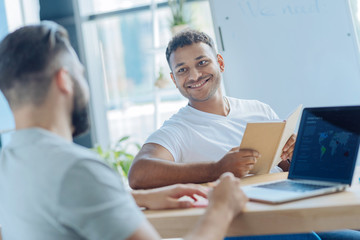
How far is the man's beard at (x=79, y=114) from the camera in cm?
98

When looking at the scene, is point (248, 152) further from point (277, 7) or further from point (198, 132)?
point (277, 7)

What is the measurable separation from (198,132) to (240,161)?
1.35 ft

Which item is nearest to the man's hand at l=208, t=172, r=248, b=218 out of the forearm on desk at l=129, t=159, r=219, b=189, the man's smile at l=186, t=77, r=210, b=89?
the forearm on desk at l=129, t=159, r=219, b=189

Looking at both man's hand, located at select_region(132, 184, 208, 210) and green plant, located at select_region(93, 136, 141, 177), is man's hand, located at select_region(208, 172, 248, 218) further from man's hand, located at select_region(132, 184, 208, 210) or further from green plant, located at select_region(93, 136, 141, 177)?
green plant, located at select_region(93, 136, 141, 177)

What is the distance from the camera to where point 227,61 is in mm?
2768

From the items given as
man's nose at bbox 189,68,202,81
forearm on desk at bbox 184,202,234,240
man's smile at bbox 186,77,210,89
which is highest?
man's nose at bbox 189,68,202,81

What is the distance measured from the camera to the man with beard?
835mm

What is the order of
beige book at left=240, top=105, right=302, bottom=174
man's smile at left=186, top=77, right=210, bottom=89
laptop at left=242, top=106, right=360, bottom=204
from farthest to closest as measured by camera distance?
man's smile at left=186, top=77, right=210, bottom=89, beige book at left=240, top=105, right=302, bottom=174, laptop at left=242, top=106, right=360, bottom=204

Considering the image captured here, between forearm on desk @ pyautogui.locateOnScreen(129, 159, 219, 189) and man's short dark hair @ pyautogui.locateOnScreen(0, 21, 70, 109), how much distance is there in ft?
2.44

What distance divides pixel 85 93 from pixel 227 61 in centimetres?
185

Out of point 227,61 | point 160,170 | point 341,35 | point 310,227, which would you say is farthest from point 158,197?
point 341,35

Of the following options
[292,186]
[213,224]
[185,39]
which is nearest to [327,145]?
[292,186]

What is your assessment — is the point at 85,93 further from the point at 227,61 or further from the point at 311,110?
the point at 227,61

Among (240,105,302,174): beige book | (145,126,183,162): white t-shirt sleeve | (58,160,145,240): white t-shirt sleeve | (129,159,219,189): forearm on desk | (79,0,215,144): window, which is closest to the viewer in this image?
(58,160,145,240): white t-shirt sleeve
